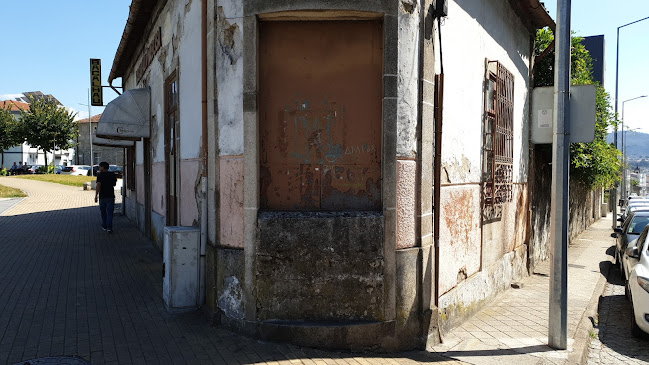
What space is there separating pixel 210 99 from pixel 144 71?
23.8ft

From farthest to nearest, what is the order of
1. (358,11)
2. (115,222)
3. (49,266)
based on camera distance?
(115,222), (49,266), (358,11)

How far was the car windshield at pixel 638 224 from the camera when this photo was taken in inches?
451

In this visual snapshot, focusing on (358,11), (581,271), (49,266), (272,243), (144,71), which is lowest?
(581,271)

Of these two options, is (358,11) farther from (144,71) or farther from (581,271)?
(581,271)

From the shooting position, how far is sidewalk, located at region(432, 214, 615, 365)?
5.29 m

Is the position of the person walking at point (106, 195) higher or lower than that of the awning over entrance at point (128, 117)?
lower

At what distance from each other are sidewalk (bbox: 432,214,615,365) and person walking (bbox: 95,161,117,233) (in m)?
9.56

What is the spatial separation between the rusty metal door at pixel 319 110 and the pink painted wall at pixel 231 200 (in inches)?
10.5

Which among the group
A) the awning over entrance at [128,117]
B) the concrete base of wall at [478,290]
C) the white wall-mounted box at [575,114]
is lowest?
the concrete base of wall at [478,290]

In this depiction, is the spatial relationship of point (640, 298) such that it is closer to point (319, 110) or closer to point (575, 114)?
point (575, 114)

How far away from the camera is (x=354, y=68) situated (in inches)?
201

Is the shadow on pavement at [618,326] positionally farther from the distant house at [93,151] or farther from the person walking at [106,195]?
the distant house at [93,151]

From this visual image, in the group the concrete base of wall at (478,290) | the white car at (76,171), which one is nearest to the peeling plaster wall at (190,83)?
the concrete base of wall at (478,290)

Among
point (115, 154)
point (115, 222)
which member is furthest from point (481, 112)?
point (115, 154)
